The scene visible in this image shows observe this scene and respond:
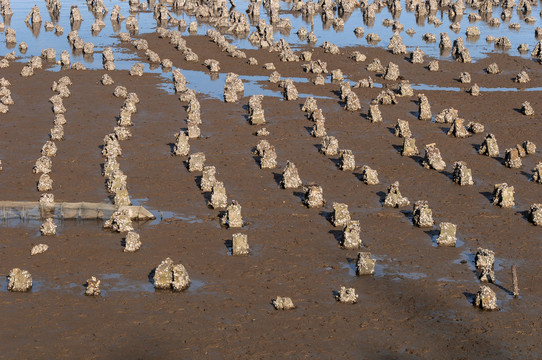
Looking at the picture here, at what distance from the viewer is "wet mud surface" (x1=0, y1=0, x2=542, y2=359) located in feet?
92.3

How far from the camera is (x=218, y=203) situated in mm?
40000

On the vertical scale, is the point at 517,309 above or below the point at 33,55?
above

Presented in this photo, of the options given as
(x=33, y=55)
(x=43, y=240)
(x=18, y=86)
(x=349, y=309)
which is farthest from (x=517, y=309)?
(x=33, y=55)

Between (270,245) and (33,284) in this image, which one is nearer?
(33,284)

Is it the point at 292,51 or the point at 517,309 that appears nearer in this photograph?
the point at 517,309

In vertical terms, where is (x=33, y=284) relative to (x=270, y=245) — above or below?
above

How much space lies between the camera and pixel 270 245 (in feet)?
118

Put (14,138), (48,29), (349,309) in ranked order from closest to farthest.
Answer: (349,309) < (14,138) < (48,29)

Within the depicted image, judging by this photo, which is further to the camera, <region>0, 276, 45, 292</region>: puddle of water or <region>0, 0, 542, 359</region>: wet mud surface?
<region>0, 276, 45, 292</region>: puddle of water

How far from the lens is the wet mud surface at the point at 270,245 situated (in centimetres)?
2812

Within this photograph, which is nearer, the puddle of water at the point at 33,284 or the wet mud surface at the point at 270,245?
the wet mud surface at the point at 270,245

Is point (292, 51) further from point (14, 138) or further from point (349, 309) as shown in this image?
point (349, 309)

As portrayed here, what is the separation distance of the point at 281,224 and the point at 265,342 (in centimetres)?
1089

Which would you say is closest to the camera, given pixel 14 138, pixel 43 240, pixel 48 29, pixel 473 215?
pixel 43 240
